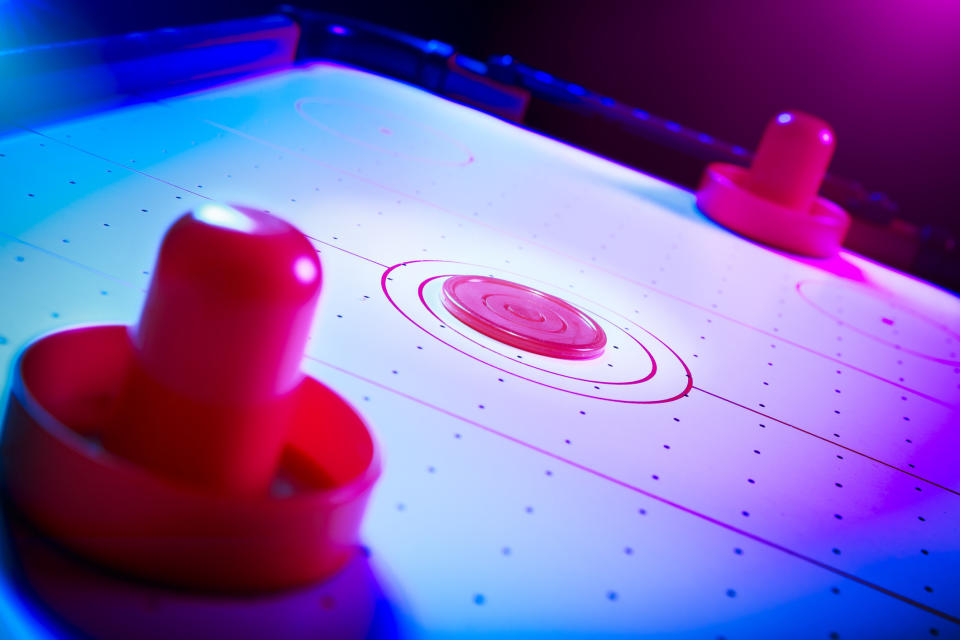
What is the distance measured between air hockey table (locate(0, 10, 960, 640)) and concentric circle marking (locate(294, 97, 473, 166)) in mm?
14

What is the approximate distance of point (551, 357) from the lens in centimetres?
97

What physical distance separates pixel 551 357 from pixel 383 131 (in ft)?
3.07

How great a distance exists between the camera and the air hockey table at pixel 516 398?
572 millimetres

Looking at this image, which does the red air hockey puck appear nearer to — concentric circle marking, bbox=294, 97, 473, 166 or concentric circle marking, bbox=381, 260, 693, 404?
concentric circle marking, bbox=381, 260, 693, 404

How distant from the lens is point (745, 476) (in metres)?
0.84

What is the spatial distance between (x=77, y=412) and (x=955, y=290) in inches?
97.0

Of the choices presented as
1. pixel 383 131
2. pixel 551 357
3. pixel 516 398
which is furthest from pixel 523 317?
pixel 383 131

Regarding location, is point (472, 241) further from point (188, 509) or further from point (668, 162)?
point (668, 162)

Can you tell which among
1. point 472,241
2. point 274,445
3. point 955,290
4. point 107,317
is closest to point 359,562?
point 274,445

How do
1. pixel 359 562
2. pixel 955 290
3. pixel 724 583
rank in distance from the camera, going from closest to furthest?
pixel 359 562, pixel 724 583, pixel 955 290

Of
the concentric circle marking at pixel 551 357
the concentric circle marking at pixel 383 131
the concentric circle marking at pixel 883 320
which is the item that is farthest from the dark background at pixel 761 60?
the concentric circle marking at pixel 551 357

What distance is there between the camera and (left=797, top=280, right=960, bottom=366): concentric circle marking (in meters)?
1.50

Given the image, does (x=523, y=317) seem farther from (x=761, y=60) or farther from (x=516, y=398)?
(x=761, y=60)

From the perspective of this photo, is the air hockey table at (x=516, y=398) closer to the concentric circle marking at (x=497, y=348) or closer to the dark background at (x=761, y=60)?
the concentric circle marking at (x=497, y=348)
